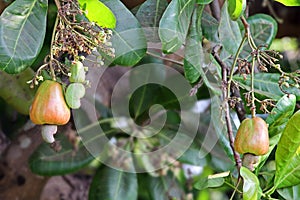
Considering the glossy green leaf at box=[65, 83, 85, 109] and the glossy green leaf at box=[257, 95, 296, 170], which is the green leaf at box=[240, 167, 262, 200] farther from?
the glossy green leaf at box=[65, 83, 85, 109]

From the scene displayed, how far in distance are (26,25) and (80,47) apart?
0.38 ft

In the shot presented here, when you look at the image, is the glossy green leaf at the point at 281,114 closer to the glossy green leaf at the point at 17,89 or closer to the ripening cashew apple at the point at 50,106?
the ripening cashew apple at the point at 50,106

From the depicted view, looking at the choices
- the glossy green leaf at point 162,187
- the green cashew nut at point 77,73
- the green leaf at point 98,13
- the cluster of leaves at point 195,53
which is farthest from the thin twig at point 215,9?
the glossy green leaf at point 162,187

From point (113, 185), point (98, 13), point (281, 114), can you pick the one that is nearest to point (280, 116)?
point (281, 114)

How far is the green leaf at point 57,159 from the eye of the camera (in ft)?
4.51

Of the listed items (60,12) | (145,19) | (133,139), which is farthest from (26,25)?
(133,139)

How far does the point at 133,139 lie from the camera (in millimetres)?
1495

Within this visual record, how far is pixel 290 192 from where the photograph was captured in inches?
38.8

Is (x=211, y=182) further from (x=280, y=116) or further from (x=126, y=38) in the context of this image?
(x=126, y=38)

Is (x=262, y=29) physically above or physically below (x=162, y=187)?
above

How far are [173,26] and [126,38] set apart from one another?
0.10 metres

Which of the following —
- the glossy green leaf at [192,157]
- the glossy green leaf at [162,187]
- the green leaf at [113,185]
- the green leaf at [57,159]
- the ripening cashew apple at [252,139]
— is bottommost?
the glossy green leaf at [162,187]

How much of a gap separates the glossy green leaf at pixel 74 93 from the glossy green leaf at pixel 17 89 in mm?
408

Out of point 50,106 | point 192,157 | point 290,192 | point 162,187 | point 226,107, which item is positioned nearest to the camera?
point 50,106
